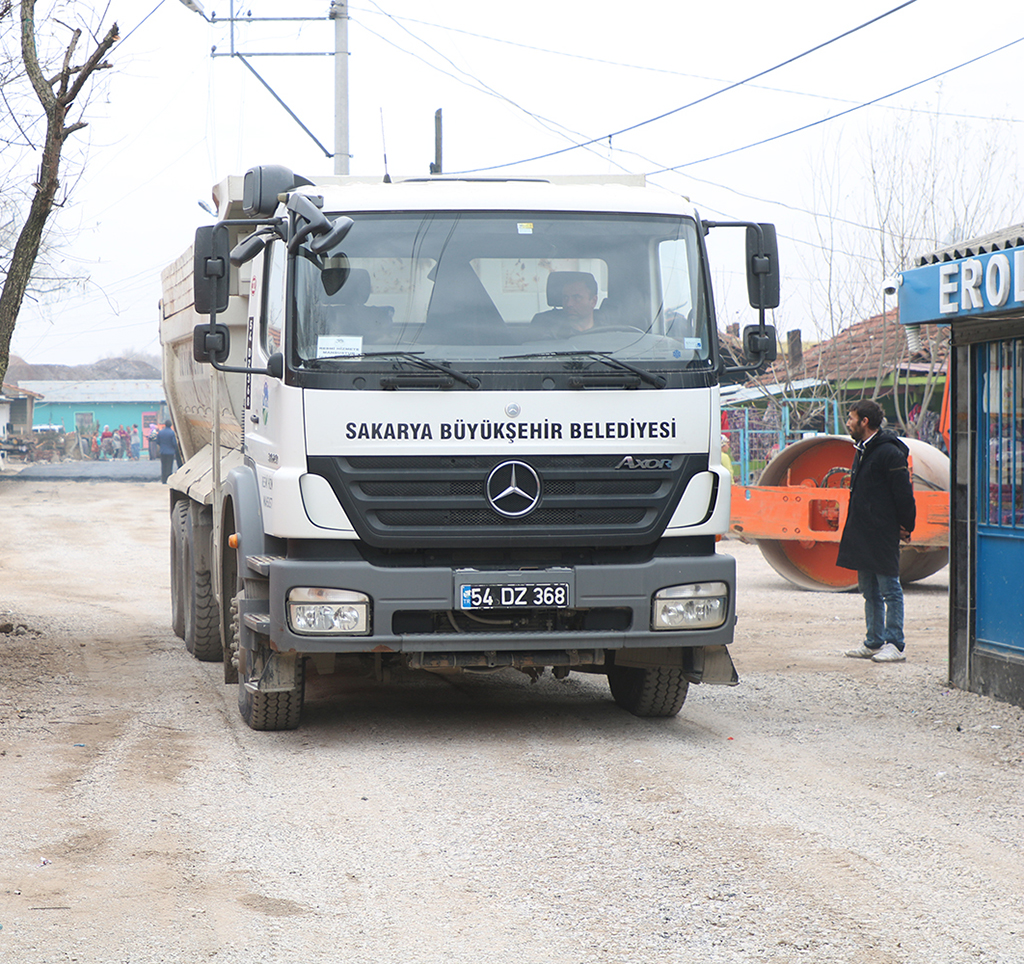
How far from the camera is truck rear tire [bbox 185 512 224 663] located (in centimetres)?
1007

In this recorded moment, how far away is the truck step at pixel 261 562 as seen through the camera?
22.7ft

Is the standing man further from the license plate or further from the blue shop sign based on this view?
the license plate

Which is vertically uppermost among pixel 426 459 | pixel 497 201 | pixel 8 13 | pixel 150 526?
pixel 8 13

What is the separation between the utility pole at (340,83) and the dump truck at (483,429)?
14041mm

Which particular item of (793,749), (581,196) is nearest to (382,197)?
(581,196)

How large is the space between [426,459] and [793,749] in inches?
95.2

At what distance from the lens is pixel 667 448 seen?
22.5ft

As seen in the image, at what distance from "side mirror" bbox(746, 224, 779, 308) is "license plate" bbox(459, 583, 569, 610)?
5.96 feet

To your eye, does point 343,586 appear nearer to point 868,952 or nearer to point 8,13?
point 868,952

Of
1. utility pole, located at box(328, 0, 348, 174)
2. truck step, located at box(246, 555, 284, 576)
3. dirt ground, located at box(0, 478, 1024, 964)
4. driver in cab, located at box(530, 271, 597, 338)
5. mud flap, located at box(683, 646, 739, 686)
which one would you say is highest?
utility pole, located at box(328, 0, 348, 174)

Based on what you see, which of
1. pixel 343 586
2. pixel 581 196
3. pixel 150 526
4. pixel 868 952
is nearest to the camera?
pixel 868 952

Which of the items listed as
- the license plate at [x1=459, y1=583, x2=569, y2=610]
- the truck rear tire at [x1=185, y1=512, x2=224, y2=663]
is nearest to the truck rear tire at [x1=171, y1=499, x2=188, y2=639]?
the truck rear tire at [x1=185, y1=512, x2=224, y2=663]

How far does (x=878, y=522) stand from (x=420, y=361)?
4.58m

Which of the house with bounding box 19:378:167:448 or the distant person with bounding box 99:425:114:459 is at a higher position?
the house with bounding box 19:378:167:448
